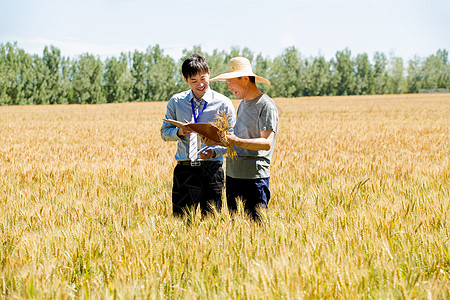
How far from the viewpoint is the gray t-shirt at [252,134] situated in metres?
2.76

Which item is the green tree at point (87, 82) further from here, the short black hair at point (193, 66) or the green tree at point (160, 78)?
the short black hair at point (193, 66)

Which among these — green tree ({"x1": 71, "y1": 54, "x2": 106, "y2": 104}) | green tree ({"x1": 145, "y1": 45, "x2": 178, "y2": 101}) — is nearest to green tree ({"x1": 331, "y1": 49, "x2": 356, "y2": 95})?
green tree ({"x1": 145, "y1": 45, "x2": 178, "y2": 101})

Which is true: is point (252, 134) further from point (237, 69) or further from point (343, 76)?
point (343, 76)

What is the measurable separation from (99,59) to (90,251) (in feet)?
240

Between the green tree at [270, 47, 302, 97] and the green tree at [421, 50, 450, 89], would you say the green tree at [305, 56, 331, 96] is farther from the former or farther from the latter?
the green tree at [421, 50, 450, 89]

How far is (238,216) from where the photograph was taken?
268cm

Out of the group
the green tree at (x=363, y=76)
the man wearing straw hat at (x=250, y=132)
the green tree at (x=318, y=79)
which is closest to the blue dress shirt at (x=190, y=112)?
the man wearing straw hat at (x=250, y=132)

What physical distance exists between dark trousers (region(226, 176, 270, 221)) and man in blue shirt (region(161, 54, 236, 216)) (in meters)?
0.21

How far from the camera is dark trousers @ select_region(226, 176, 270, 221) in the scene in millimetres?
2863

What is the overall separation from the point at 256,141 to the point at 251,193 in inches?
18.7

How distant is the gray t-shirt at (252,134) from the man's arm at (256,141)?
49mm

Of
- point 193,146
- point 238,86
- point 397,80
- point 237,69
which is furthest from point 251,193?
point 397,80

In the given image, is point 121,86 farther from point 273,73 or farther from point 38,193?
point 38,193

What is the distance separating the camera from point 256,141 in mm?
2598
